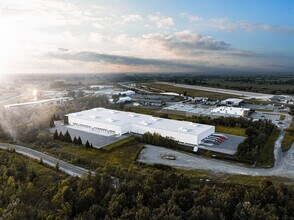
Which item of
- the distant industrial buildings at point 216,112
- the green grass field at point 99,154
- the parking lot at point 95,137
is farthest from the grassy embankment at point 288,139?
the parking lot at point 95,137

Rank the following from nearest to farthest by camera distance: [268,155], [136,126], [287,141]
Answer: [268,155], [287,141], [136,126]

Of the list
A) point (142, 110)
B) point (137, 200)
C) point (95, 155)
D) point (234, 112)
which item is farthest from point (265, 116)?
point (137, 200)

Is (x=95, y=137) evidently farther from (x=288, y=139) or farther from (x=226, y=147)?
(x=288, y=139)

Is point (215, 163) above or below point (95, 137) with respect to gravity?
above

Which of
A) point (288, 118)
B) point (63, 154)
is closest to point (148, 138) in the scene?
point (63, 154)

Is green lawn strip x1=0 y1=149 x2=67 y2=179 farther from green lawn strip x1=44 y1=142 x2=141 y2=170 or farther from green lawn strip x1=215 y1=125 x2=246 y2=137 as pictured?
green lawn strip x1=215 y1=125 x2=246 y2=137

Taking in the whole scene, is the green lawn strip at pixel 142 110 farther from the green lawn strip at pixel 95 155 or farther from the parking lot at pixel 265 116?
the green lawn strip at pixel 95 155

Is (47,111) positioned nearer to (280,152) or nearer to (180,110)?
(180,110)
